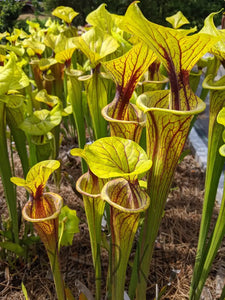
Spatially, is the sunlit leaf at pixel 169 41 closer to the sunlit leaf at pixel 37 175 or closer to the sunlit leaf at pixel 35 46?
the sunlit leaf at pixel 37 175

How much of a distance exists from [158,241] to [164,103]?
103cm

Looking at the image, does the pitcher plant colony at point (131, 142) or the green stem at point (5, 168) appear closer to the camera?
the pitcher plant colony at point (131, 142)

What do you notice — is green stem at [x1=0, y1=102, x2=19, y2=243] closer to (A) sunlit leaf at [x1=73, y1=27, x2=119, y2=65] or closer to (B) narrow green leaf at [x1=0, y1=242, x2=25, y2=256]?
(B) narrow green leaf at [x1=0, y1=242, x2=25, y2=256]

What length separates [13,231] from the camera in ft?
4.02

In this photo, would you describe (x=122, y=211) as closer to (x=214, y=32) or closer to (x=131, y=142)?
(x=131, y=142)

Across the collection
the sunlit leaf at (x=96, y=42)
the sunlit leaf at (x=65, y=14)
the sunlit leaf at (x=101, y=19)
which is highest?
the sunlit leaf at (x=101, y=19)

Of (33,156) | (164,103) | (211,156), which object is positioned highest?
(164,103)

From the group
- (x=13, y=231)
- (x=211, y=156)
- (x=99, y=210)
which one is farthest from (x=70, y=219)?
(x=211, y=156)

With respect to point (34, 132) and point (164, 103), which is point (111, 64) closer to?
point (164, 103)

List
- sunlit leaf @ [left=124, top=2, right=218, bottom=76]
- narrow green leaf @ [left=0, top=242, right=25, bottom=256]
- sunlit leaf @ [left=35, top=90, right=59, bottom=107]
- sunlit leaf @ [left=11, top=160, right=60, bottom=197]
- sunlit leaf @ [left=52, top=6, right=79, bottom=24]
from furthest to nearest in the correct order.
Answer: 1. sunlit leaf @ [left=52, top=6, right=79, bottom=24]
2. sunlit leaf @ [left=35, top=90, right=59, bottom=107]
3. narrow green leaf @ [left=0, top=242, right=25, bottom=256]
4. sunlit leaf @ [left=11, top=160, right=60, bottom=197]
5. sunlit leaf @ [left=124, top=2, right=218, bottom=76]

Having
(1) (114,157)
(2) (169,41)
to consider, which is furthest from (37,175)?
(2) (169,41)

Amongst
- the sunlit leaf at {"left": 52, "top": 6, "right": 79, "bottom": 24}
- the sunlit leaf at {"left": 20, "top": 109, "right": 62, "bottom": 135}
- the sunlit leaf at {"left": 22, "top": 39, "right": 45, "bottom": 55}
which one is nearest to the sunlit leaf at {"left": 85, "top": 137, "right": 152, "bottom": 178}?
the sunlit leaf at {"left": 20, "top": 109, "right": 62, "bottom": 135}

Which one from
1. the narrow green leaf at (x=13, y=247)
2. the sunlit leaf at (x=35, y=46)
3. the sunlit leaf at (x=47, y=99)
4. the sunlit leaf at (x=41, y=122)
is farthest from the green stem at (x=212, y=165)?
the sunlit leaf at (x=35, y=46)

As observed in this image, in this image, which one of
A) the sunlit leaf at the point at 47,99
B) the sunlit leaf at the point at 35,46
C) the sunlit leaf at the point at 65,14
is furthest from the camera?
the sunlit leaf at the point at 65,14
